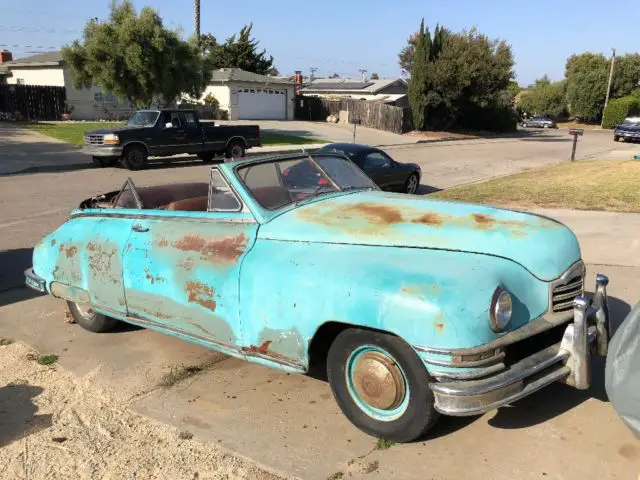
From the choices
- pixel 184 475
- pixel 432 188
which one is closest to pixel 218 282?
pixel 184 475

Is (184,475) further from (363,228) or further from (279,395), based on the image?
(363,228)

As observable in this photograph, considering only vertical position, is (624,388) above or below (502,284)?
below

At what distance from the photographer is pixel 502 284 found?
10.1 feet

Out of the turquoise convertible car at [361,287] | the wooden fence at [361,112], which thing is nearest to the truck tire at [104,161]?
the turquoise convertible car at [361,287]

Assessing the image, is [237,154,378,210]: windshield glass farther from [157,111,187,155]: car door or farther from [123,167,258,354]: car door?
[157,111,187,155]: car door

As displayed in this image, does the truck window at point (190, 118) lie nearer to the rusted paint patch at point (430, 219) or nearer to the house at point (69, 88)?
the rusted paint patch at point (430, 219)

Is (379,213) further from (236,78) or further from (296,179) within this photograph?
(236,78)

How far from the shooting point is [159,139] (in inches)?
722

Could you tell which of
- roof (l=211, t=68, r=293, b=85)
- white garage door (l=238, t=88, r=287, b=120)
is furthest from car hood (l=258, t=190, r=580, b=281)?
white garage door (l=238, t=88, r=287, b=120)

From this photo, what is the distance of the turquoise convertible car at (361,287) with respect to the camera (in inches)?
117

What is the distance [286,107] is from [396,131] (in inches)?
388

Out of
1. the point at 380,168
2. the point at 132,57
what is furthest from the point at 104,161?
the point at 380,168

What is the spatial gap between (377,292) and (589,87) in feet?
231

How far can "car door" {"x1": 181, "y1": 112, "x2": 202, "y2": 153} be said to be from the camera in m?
19.0
